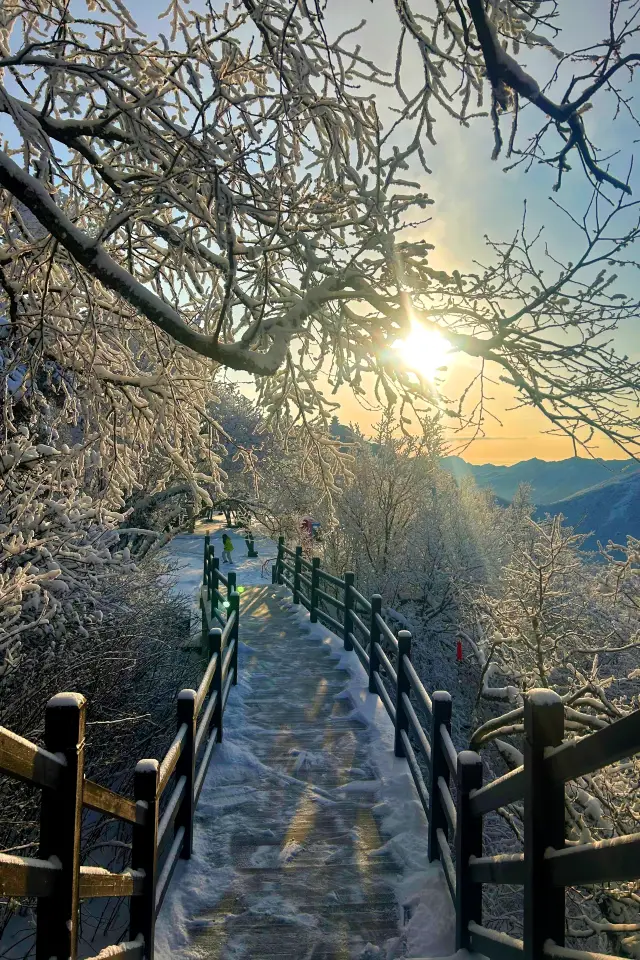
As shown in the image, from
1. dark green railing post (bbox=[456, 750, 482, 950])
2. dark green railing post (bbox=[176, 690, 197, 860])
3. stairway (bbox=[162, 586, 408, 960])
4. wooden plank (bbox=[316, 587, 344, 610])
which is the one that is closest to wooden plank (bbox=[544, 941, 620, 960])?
dark green railing post (bbox=[456, 750, 482, 950])

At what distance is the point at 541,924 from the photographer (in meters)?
2.41

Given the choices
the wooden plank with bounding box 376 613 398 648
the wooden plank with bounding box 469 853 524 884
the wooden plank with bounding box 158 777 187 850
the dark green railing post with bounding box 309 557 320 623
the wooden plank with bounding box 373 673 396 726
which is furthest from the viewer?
the dark green railing post with bounding box 309 557 320 623

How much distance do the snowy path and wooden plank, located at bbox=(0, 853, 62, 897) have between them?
212 cm

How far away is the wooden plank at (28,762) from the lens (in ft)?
6.06

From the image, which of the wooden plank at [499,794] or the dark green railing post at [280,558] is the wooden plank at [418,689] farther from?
the dark green railing post at [280,558]

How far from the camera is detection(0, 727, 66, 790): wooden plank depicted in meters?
1.85

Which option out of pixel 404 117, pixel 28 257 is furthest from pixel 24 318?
pixel 404 117

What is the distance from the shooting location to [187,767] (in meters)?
4.85

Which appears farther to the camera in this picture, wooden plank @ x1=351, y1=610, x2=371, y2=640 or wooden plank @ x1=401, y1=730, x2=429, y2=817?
wooden plank @ x1=351, y1=610, x2=371, y2=640

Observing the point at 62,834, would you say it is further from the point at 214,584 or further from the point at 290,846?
the point at 214,584

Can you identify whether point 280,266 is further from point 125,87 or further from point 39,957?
point 39,957

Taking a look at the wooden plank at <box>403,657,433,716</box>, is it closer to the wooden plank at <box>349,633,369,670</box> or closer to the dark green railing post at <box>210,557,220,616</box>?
the wooden plank at <box>349,633,369,670</box>

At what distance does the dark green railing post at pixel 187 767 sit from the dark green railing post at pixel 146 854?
47.6 inches

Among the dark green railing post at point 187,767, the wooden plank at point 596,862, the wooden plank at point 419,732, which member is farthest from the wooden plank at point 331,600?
the wooden plank at point 596,862
